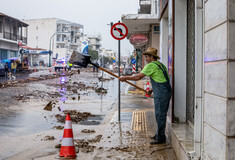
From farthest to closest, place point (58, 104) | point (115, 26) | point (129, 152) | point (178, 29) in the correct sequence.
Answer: point (58, 104) → point (115, 26) → point (178, 29) → point (129, 152)

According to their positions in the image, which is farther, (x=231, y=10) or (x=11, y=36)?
(x=11, y=36)

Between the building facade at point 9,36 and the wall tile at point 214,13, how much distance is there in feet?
147

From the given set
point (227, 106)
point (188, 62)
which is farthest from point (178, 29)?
point (227, 106)

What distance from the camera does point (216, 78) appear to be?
3.03 meters

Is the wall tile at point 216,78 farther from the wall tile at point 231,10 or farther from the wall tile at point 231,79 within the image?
the wall tile at point 231,10

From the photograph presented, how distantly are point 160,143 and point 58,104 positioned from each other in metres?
6.63

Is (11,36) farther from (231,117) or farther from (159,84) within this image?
(231,117)

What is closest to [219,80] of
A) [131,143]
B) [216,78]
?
[216,78]

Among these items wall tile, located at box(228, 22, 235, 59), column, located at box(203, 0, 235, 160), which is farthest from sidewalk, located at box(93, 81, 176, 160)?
wall tile, located at box(228, 22, 235, 59)

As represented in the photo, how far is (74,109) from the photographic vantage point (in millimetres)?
10641

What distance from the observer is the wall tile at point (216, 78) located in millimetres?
2818

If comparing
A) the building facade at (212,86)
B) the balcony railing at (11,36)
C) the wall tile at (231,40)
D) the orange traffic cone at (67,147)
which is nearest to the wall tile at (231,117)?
the building facade at (212,86)

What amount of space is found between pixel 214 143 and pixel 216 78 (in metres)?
0.65

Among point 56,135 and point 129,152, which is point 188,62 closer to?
point 129,152
